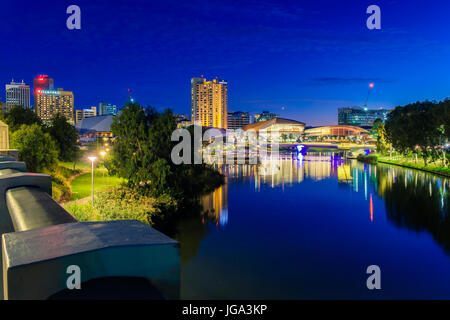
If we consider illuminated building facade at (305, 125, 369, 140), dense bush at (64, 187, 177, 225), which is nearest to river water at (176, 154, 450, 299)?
dense bush at (64, 187, 177, 225)

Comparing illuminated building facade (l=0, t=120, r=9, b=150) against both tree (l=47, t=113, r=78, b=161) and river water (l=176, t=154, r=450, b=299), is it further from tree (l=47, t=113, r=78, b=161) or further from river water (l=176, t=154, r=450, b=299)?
tree (l=47, t=113, r=78, b=161)

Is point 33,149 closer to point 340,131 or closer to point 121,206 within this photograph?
point 121,206

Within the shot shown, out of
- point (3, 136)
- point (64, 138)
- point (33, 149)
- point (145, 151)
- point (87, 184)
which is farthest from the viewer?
point (64, 138)

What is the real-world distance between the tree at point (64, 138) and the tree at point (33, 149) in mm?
17263

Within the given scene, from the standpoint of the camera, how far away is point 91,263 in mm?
2664

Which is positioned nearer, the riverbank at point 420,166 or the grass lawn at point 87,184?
the grass lawn at point 87,184

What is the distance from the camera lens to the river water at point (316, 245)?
537 inches

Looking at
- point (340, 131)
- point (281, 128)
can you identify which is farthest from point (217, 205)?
point (340, 131)

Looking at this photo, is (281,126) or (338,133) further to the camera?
(338,133)

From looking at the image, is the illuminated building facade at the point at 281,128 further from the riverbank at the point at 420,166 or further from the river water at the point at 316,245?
the river water at the point at 316,245

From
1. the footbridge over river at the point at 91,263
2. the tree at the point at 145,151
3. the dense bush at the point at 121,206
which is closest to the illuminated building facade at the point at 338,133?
the tree at the point at 145,151

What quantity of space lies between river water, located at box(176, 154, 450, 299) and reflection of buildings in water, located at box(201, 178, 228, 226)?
0.25 ft

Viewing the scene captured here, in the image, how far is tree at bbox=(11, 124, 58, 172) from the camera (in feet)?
87.2

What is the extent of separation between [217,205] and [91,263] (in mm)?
27681
